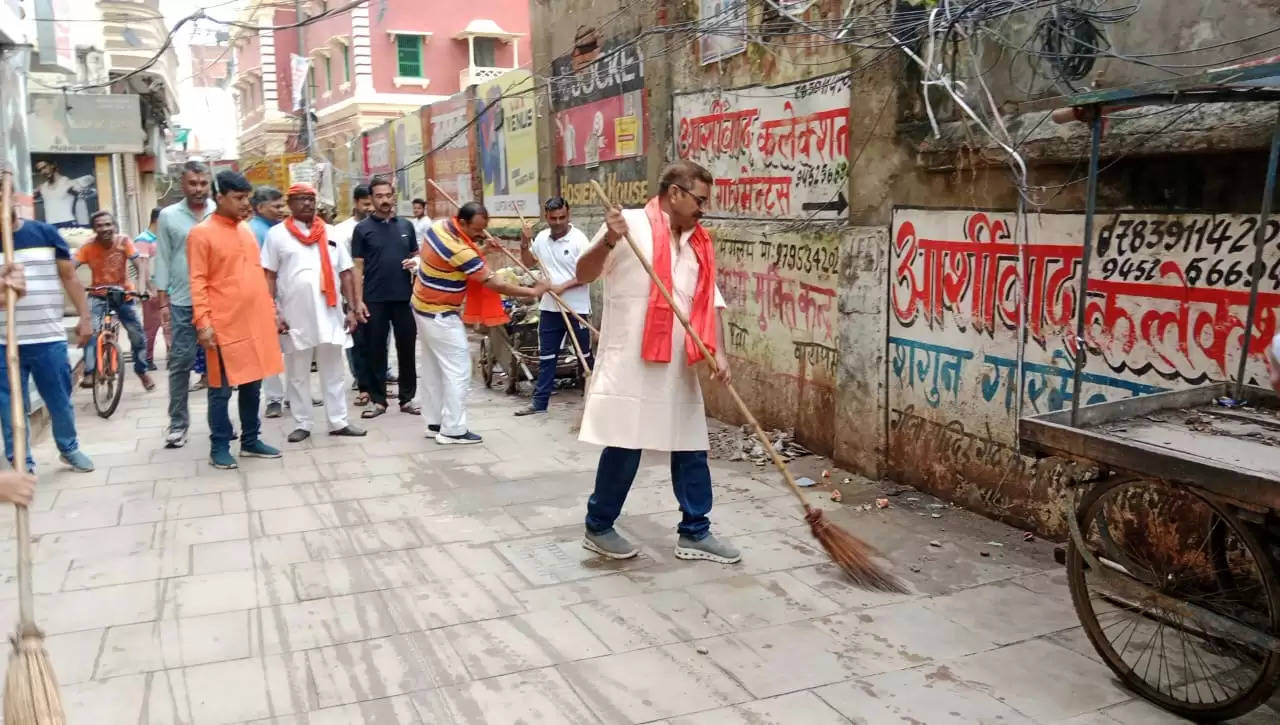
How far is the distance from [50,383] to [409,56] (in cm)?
2824

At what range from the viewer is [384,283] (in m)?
7.99

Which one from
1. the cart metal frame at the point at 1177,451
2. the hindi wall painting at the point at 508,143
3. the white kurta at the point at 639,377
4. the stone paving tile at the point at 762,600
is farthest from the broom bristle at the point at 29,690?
the hindi wall painting at the point at 508,143

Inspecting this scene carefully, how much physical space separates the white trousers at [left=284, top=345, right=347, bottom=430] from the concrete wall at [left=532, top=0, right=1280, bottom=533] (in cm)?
297

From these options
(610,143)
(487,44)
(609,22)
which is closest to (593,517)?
(610,143)

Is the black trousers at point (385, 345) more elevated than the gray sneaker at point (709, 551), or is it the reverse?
the black trousers at point (385, 345)

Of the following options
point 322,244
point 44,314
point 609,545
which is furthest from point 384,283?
point 609,545

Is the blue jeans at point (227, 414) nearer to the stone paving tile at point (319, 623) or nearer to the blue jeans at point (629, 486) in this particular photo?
the stone paving tile at point (319, 623)

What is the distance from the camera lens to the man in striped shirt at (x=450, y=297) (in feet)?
22.4

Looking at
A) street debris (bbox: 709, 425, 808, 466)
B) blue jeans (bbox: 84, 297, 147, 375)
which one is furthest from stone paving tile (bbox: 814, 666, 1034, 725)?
blue jeans (bbox: 84, 297, 147, 375)

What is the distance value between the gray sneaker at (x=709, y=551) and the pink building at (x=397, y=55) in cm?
2684

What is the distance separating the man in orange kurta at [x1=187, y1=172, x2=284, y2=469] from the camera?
20.3ft

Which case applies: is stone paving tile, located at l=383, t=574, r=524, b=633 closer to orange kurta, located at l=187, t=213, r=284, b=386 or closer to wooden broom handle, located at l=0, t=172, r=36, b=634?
wooden broom handle, located at l=0, t=172, r=36, b=634

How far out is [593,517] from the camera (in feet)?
15.6

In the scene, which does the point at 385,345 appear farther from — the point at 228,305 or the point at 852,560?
the point at 852,560
